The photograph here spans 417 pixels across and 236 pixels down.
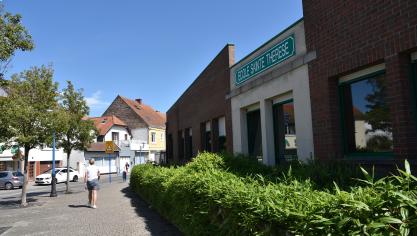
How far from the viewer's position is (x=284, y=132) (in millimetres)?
10938

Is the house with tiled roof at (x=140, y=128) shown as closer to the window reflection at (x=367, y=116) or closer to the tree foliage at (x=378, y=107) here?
the window reflection at (x=367, y=116)

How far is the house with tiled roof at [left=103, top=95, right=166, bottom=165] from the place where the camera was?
63.8 m

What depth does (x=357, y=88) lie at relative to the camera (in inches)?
305

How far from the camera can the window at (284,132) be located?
33.6 ft

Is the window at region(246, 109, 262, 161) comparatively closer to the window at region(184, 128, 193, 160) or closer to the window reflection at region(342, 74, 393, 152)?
the window reflection at region(342, 74, 393, 152)

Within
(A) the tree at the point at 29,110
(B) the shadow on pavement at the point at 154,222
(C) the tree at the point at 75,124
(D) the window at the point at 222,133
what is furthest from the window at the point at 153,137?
(B) the shadow on pavement at the point at 154,222

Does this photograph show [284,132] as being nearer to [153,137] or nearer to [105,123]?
[105,123]

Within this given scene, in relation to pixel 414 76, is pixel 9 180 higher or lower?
lower

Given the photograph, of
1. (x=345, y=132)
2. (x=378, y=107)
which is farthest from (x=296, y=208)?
(x=345, y=132)

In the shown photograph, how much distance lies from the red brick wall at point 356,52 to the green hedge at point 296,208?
6.65ft

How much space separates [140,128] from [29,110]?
4874 cm

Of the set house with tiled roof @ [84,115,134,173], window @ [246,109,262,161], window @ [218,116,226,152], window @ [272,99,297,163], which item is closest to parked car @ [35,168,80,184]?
house with tiled roof @ [84,115,134,173]

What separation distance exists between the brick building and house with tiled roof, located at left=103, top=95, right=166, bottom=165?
38.3 meters

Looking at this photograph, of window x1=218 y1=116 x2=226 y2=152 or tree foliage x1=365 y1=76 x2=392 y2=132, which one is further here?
window x1=218 y1=116 x2=226 y2=152
